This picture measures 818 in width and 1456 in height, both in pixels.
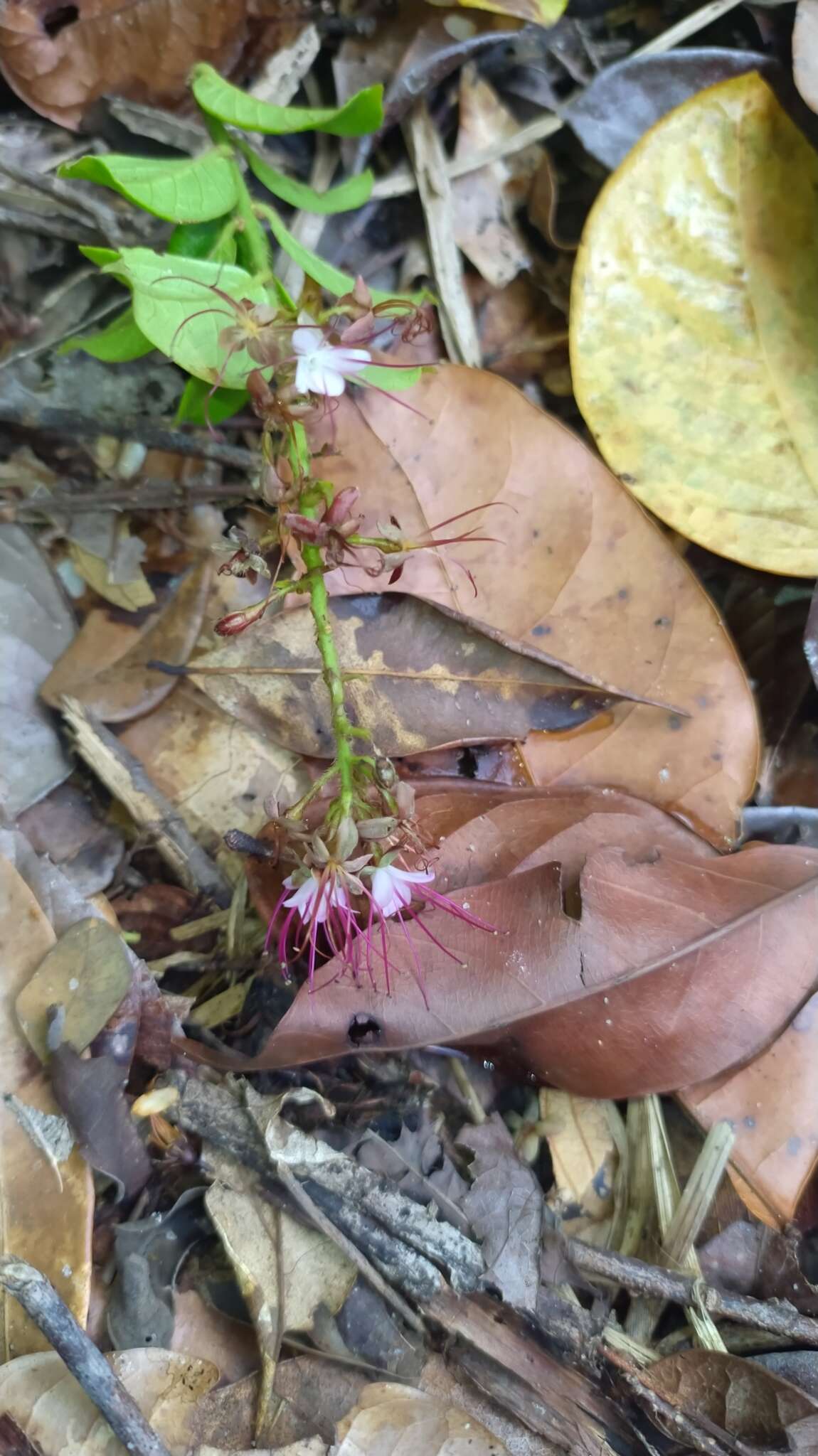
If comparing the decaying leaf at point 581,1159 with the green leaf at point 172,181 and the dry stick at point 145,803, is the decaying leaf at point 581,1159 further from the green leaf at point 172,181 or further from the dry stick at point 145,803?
the green leaf at point 172,181

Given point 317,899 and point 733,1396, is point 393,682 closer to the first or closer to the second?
point 317,899

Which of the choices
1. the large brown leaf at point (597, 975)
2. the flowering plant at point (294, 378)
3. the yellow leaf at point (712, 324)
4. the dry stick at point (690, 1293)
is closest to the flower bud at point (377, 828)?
the flowering plant at point (294, 378)

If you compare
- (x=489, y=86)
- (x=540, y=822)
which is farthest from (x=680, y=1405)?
(x=489, y=86)

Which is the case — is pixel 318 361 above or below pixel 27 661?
above

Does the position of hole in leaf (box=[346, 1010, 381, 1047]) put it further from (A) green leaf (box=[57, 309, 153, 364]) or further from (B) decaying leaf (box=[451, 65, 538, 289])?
(B) decaying leaf (box=[451, 65, 538, 289])

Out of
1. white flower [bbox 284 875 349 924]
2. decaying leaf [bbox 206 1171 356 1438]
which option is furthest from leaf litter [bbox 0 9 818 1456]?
white flower [bbox 284 875 349 924]

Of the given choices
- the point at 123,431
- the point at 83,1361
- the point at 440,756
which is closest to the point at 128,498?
the point at 123,431
